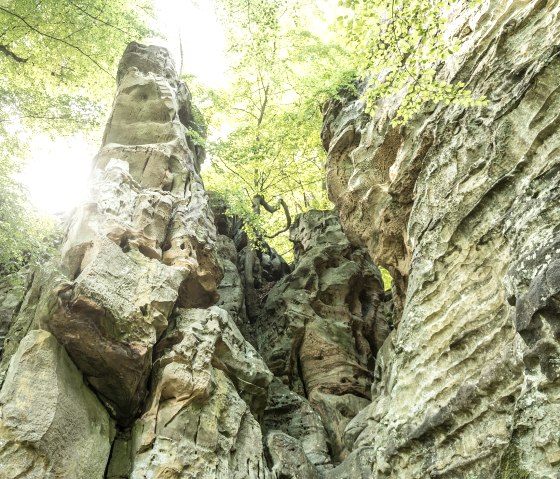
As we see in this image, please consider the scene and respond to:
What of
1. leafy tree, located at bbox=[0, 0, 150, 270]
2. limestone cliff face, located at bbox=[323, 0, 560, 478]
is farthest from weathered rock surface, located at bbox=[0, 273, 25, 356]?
limestone cliff face, located at bbox=[323, 0, 560, 478]

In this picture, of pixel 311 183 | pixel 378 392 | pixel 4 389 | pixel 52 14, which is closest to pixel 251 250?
pixel 311 183

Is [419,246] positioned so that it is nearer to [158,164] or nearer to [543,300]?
[543,300]

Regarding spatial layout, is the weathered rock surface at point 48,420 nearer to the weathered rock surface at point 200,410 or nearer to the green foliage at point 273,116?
the weathered rock surface at point 200,410

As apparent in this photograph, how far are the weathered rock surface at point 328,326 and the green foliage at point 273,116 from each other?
2.92 metres

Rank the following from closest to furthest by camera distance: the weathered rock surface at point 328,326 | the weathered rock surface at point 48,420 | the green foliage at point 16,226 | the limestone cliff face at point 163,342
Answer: the weathered rock surface at point 48,420, the limestone cliff face at point 163,342, the green foliage at point 16,226, the weathered rock surface at point 328,326

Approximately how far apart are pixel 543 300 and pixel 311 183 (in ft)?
59.2

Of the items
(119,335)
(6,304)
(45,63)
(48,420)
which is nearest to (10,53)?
(45,63)

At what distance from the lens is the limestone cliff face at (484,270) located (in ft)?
16.8

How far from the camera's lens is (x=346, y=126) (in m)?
14.0

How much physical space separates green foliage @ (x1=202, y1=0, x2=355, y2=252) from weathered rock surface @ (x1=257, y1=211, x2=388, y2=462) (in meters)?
2.92

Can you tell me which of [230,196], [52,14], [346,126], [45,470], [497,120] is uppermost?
[52,14]

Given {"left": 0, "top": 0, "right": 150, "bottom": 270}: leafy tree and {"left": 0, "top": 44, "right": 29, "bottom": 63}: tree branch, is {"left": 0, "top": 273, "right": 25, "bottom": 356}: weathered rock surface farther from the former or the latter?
{"left": 0, "top": 44, "right": 29, "bottom": 63}: tree branch

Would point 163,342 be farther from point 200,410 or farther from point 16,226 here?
point 16,226

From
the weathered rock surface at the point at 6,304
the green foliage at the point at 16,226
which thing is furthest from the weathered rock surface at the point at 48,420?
the weathered rock surface at the point at 6,304
